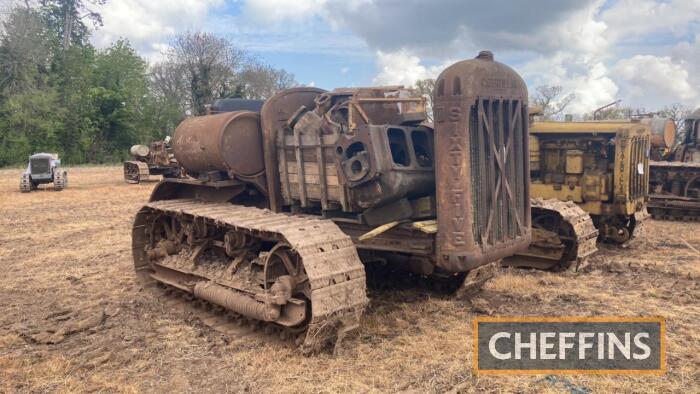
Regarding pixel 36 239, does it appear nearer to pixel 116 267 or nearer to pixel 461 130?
pixel 116 267

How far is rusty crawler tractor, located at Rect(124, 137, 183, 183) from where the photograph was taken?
2378 cm

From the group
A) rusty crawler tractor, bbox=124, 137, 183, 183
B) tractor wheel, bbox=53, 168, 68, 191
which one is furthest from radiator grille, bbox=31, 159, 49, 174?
rusty crawler tractor, bbox=124, 137, 183, 183

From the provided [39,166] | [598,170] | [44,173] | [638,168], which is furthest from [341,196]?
[39,166]

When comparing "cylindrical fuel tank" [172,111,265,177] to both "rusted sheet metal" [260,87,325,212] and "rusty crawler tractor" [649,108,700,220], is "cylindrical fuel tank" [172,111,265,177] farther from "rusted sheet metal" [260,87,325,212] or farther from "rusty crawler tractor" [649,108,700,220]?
"rusty crawler tractor" [649,108,700,220]

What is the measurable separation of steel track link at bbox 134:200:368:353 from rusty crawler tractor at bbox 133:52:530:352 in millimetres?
12

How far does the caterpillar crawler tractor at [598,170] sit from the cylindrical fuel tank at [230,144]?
4.77 meters

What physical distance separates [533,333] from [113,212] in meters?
12.1

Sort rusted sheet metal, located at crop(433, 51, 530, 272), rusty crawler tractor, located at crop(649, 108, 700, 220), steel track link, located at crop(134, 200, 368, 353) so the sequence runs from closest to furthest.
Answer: steel track link, located at crop(134, 200, 368, 353) → rusted sheet metal, located at crop(433, 51, 530, 272) → rusty crawler tractor, located at crop(649, 108, 700, 220)

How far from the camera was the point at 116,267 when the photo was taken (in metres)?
8.62

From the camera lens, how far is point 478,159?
203 inches

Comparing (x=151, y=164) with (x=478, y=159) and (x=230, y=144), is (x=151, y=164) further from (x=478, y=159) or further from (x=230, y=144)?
(x=478, y=159)

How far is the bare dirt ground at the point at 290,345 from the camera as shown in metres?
4.54

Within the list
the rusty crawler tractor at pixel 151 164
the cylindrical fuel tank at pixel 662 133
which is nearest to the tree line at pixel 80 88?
the rusty crawler tractor at pixel 151 164

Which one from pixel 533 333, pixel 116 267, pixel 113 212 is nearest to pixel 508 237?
pixel 533 333
